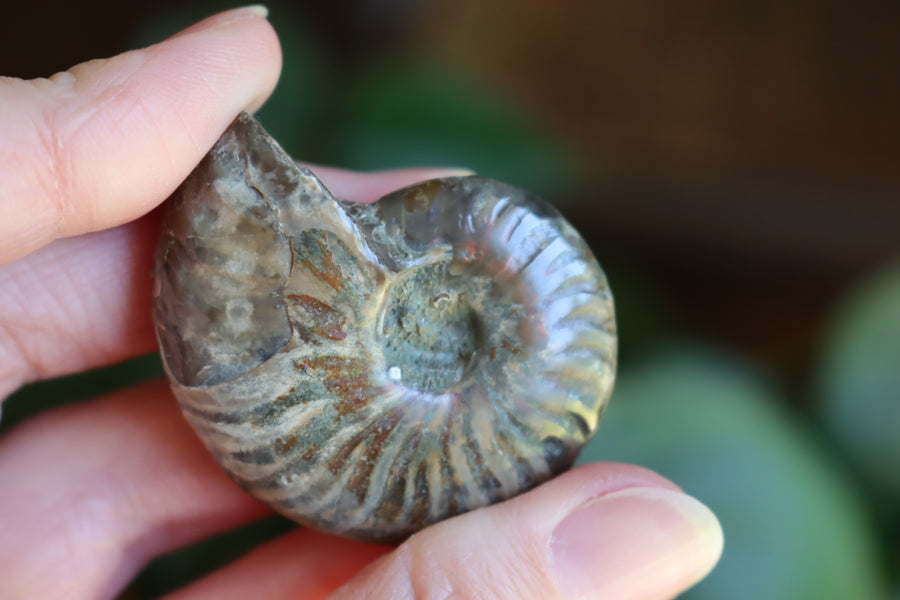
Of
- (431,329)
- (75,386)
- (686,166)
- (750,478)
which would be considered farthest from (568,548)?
(686,166)

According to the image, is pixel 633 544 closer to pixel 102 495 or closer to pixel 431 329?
pixel 431 329

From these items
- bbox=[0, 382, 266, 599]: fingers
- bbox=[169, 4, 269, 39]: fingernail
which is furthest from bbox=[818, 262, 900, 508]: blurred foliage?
bbox=[169, 4, 269, 39]: fingernail

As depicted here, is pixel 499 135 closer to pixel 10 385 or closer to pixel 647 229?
pixel 647 229

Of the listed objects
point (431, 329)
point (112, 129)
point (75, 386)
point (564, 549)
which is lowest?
point (75, 386)

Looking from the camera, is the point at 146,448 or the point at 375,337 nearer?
the point at 375,337

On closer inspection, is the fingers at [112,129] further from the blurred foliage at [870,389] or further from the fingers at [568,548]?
the blurred foliage at [870,389]

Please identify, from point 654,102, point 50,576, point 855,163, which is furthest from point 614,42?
point 50,576
